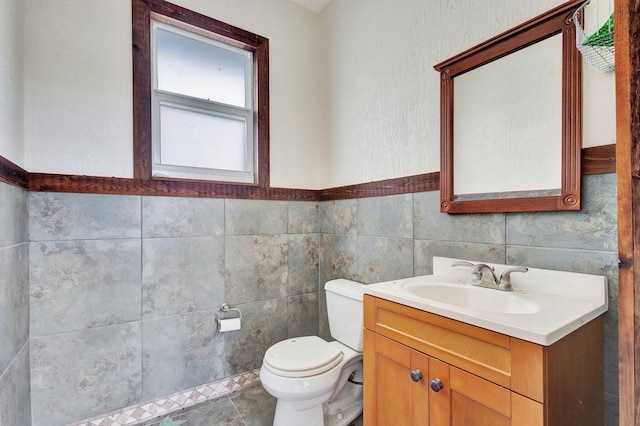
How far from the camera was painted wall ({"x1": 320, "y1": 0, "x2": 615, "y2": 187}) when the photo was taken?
1.21 metres

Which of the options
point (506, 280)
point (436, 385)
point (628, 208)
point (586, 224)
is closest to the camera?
point (628, 208)

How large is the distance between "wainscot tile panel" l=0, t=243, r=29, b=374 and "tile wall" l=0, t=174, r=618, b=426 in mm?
63

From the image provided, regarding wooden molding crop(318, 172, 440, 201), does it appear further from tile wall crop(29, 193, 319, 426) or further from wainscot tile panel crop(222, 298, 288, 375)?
wainscot tile panel crop(222, 298, 288, 375)

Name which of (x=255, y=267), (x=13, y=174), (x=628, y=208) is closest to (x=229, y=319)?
(x=255, y=267)

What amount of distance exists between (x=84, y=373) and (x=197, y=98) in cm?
171

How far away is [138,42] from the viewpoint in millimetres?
1684

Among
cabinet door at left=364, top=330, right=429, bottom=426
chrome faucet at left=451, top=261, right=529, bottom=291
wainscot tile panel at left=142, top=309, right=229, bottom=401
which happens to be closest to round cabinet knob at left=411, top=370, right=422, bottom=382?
cabinet door at left=364, top=330, right=429, bottom=426

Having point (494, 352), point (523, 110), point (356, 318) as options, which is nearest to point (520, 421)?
point (494, 352)

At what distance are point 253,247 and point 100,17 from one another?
1561 mm

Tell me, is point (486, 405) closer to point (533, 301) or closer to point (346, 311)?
point (533, 301)

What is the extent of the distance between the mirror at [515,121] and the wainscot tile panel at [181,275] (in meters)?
1.43

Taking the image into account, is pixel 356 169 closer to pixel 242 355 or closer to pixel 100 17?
pixel 242 355

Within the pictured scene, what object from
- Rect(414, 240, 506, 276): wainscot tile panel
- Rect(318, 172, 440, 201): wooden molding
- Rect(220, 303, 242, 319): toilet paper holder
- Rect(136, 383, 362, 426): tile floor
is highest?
Rect(318, 172, 440, 201): wooden molding

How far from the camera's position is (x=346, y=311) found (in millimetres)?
1721
